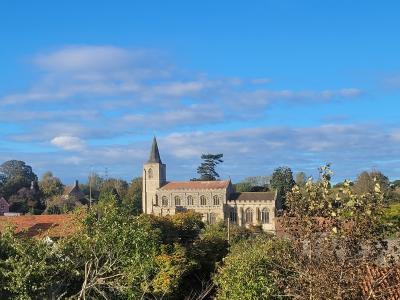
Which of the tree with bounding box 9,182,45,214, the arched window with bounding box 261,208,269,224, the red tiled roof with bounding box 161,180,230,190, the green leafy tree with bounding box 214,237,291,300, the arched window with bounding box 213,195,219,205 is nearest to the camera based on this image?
the green leafy tree with bounding box 214,237,291,300

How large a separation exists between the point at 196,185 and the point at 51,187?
22429 mm

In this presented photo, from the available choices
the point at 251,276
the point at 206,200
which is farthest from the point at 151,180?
the point at 251,276

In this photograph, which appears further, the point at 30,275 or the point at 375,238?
the point at 30,275

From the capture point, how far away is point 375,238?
11.3 metres

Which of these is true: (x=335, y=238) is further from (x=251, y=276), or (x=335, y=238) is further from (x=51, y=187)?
(x=51, y=187)

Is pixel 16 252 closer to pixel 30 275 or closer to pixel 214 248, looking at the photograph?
pixel 30 275

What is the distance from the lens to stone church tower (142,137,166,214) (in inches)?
3440

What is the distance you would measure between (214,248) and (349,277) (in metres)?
15.9

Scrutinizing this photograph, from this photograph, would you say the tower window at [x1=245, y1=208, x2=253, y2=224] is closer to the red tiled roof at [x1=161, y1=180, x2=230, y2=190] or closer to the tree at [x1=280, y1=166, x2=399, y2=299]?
the red tiled roof at [x1=161, y1=180, x2=230, y2=190]

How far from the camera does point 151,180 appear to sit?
88.0m

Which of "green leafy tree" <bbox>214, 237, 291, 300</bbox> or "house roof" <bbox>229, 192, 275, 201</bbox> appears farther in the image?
"house roof" <bbox>229, 192, 275, 201</bbox>

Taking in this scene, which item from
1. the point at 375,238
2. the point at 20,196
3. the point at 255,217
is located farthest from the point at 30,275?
the point at 255,217

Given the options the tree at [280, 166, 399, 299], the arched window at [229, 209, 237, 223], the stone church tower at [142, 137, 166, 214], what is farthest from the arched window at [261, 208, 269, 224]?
the tree at [280, 166, 399, 299]

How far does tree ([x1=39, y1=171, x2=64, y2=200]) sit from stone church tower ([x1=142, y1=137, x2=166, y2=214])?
1344cm
